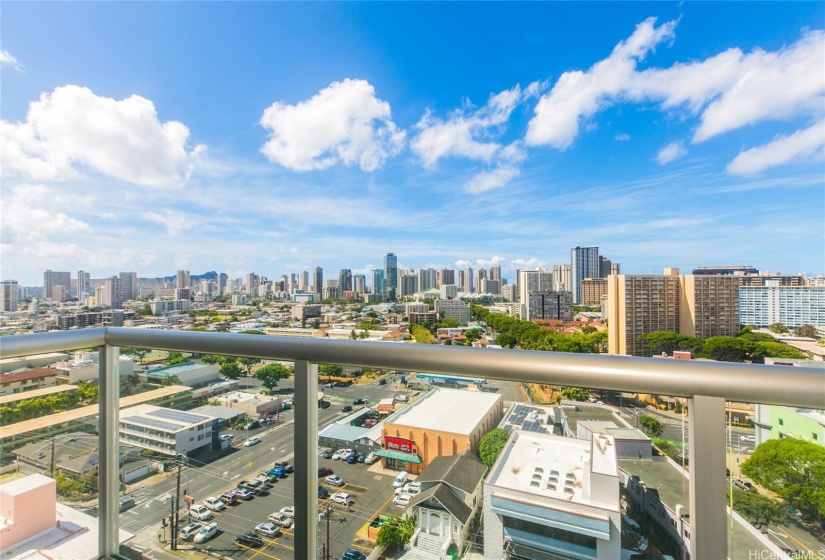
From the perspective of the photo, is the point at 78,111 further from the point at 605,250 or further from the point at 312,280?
the point at 605,250

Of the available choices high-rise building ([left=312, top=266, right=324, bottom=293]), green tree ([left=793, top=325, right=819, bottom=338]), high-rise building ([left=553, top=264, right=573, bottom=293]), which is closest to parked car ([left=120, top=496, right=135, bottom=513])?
green tree ([left=793, top=325, right=819, bottom=338])

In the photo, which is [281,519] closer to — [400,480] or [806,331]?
[400,480]

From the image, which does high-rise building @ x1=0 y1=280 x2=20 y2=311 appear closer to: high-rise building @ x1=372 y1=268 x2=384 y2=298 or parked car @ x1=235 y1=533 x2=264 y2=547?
parked car @ x1=235 y1=533 x2=264 y2=547

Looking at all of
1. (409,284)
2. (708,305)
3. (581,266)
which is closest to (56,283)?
(409,284)

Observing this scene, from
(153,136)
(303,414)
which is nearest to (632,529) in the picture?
(303,414)

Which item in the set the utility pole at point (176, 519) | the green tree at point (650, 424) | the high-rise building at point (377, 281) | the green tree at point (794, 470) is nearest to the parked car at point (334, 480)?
the utility pole at point (176, 519)

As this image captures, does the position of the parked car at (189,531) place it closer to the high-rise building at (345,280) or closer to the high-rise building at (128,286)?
the high-rise building at (128,286)
